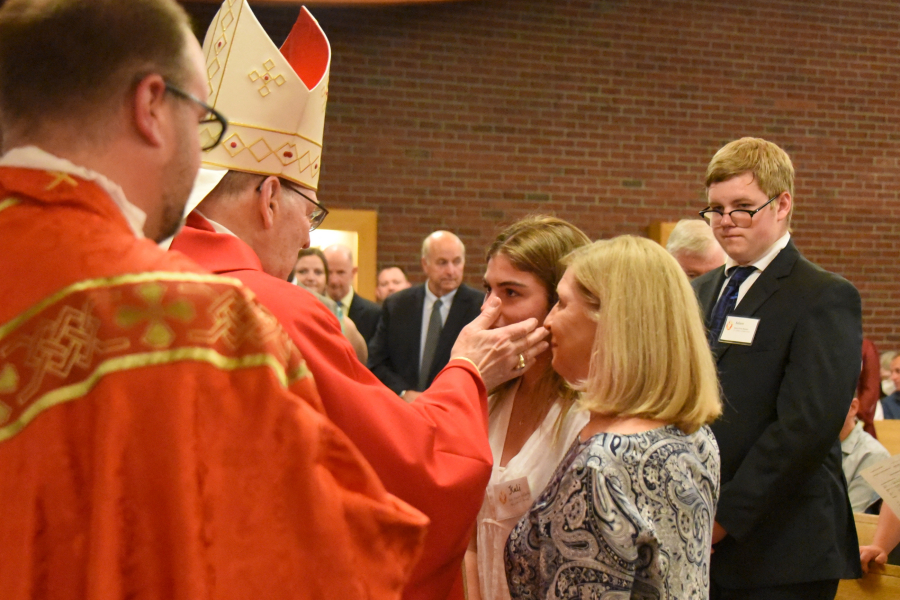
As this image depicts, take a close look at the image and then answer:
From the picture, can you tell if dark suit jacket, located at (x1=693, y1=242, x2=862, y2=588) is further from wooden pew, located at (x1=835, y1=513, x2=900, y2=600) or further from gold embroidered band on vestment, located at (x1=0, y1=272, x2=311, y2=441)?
gold embroidered band on vestment, located at (x1=0, y1=272, x2=311, y2=441)

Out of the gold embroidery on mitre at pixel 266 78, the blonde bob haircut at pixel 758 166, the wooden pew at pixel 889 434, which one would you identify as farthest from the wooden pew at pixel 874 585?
the wooden pew at pixel 889 434

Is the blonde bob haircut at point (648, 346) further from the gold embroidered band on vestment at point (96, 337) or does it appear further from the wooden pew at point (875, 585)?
the wooden pew at point (875, 585)

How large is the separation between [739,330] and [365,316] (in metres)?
3.70

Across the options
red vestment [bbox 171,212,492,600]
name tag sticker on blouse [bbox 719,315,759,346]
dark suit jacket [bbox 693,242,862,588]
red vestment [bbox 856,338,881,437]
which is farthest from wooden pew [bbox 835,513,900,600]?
red vestment [bbox 856,338,881,437]

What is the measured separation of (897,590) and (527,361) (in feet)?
5.03

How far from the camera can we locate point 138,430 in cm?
81

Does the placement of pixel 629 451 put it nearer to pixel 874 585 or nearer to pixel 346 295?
pixel 874 585

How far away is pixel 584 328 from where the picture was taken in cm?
179

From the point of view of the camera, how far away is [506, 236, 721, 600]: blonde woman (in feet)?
4.79

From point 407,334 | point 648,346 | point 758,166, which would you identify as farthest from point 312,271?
point 648,346

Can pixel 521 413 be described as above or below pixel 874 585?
above

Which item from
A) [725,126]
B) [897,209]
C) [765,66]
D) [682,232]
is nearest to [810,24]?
[765,66]

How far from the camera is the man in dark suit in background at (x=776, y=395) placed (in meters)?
2.28

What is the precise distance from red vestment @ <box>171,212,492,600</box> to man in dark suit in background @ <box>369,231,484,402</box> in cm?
372
